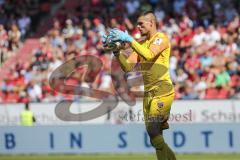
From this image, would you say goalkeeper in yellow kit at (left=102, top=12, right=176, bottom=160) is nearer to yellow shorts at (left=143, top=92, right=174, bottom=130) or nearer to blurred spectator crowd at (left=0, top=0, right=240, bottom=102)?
yellow shorts at (left=143, top=92, right=174, bottom=130)

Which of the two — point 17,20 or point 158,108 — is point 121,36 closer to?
point 158,108

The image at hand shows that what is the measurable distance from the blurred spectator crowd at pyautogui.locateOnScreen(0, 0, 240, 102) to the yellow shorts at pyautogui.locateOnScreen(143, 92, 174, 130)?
8.91 meters

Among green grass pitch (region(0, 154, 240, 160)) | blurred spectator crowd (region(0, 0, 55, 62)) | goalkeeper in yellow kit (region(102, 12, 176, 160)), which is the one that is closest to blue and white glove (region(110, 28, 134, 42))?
goalkeeper in yellow kit (region(102, 12, 176, 160))

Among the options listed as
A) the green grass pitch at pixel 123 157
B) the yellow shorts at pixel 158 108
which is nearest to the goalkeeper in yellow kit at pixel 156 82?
the yellow shorts at pixel 158 108

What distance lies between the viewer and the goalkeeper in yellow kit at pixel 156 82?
1177 centimetres

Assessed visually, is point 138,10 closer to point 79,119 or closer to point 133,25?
point 133,25

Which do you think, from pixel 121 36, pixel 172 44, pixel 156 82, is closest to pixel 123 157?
pixel 172 44

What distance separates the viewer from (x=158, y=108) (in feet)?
39.3

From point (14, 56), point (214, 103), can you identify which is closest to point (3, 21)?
point (14, 56)

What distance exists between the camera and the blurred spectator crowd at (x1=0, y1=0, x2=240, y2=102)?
883 inches

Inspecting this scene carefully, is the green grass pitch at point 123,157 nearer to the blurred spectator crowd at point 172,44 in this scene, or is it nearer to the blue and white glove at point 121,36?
the blurred spectator crowd at point 172,44

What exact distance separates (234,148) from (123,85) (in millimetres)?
3807

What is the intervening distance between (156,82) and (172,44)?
12.4 metres

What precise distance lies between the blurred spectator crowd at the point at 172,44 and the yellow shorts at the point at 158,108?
351 inches
